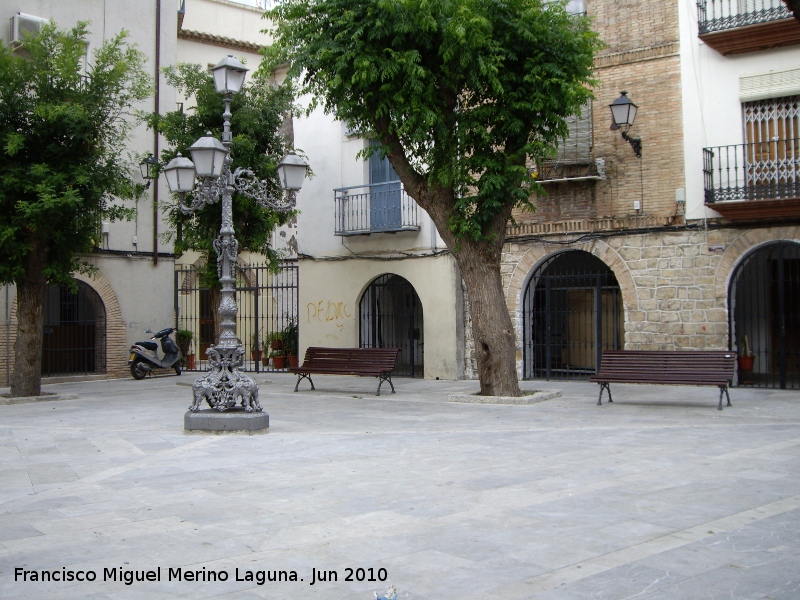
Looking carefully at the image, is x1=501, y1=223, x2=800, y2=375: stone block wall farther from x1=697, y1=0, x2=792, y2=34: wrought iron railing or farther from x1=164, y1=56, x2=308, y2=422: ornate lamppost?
x1=164, y1=56, x2=308, y2=422: ornate lamppost

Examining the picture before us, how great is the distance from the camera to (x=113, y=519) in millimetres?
5754

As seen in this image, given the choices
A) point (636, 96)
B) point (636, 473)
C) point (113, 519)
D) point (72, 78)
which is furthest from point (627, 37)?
point (113, 519)

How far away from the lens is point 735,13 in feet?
48.4

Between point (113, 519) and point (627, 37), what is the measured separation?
13915mm

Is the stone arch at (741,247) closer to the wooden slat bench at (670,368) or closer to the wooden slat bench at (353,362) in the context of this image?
the wooden slat bench at (670,368)

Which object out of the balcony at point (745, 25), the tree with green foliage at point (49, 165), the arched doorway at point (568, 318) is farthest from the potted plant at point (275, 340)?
the balcony at point (745, 25)

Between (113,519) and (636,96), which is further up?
(636,96)

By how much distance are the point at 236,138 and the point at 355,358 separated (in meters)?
5.04

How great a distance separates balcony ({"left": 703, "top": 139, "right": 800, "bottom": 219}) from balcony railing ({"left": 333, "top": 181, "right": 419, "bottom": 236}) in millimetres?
6462

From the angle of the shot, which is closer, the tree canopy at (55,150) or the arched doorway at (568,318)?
the tree canopy at (55,150)

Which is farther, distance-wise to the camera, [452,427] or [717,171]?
[717,171]

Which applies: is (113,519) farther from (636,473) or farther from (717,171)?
(717,171)

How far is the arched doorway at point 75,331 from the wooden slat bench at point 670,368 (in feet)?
41.9

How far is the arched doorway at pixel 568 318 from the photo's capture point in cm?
1744
